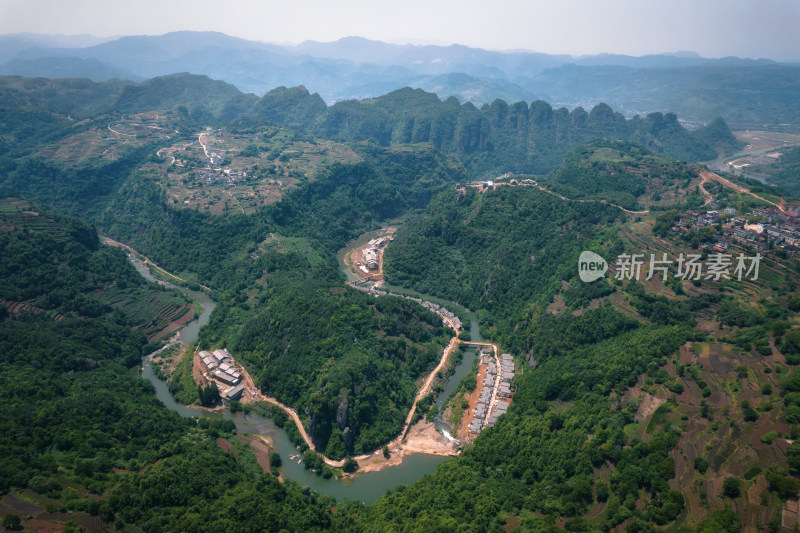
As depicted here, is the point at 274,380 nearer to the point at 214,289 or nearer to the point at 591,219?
the point at 214,289

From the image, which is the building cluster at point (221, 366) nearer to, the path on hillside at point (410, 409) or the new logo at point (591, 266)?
the path on hillside at point (410, 409)

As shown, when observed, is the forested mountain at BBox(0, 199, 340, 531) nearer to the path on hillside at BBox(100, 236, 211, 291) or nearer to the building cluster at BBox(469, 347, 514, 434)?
the path on hillside at BBox(100, 236, 211, 291)

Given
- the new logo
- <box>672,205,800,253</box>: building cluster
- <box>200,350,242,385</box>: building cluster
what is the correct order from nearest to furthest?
1. <box>672,205,800,253</box>: building cluster
2. <box>200,350,242,385</box>: building cluster
3. the new logo

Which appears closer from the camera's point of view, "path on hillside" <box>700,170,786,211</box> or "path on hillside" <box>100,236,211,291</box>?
"path on hillside" <box>700,170,786,211</box>

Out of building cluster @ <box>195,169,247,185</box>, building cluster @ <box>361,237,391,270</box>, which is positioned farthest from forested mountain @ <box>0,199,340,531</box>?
building cluster @ <box>195,169,247,185</box>

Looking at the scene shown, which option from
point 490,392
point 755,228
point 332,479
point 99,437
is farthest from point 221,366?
point 755,228

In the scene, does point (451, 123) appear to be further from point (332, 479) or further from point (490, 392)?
point (332, 479)

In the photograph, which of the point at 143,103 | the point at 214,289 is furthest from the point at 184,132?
the point at 214,289
